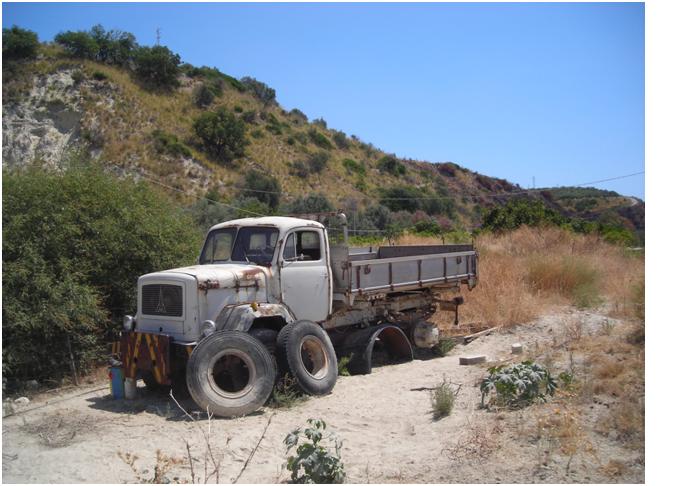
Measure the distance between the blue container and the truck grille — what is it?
82 cm

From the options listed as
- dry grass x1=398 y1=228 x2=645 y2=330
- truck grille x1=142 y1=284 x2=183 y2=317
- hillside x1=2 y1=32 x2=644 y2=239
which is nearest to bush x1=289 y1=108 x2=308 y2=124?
hillside x1=2 y1=32 x2=644 y2=239

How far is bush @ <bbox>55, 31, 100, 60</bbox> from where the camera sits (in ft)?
143

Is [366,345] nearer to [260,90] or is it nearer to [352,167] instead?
[352,167]

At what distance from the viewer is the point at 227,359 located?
24.5ft

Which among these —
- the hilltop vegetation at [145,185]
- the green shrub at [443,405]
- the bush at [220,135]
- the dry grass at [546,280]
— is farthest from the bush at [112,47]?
the green shrub at [443,405]

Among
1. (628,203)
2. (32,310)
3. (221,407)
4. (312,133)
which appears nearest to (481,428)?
(221,407)

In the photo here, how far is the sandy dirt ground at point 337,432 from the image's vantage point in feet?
16.7

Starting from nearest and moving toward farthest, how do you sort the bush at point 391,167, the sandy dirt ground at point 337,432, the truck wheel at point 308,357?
the sandy dirt ground at point 337,432, the truck wheel at point 308,357, the bush at point 391,167

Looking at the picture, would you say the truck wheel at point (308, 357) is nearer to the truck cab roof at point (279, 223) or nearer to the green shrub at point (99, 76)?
the truck cab roof at point (279, 223)

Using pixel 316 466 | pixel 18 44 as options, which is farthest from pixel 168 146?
pixel 316 466

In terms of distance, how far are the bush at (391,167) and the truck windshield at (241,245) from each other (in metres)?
46.2

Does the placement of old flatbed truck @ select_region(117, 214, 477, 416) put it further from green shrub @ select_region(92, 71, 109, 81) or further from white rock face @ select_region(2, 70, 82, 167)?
green shrub @ select_region(92, 71, 109, 81)

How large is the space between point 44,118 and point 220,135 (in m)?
11.1

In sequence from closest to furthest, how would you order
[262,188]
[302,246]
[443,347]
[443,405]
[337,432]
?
[337,432] < [443,405] < [302,246] < [443,347] < [262,188]
